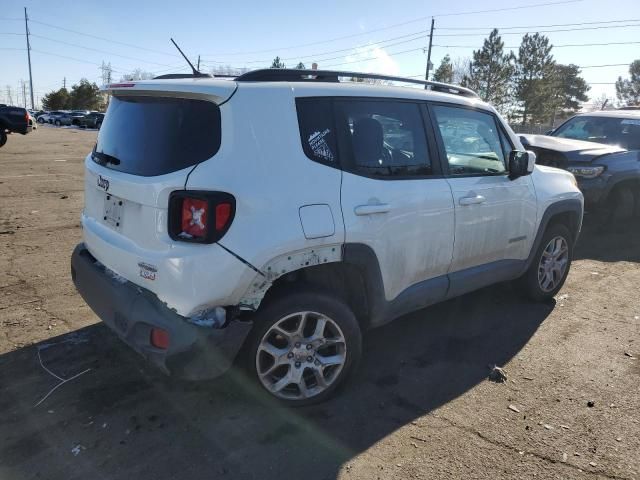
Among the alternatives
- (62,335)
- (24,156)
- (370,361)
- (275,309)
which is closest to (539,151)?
(370,361)

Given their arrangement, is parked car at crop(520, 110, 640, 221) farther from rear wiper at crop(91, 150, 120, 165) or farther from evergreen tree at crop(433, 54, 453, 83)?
evergreen tree at crop(433, 54, 453, 83)

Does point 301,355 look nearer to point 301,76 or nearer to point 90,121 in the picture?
point 301,76

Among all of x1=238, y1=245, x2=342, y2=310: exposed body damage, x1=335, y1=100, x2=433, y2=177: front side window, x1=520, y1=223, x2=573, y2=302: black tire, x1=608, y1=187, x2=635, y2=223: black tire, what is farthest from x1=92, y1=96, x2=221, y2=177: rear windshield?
x1=608, y1=187, x2=635, y2=223: black tire

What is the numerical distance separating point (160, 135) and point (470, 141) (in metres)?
2.39

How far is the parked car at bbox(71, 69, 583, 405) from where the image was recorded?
2.64 meters

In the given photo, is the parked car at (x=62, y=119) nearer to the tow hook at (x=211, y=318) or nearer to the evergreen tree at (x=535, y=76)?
the evergreen tree at (x=535, y=76)

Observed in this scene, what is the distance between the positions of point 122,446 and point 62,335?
4.99 ft

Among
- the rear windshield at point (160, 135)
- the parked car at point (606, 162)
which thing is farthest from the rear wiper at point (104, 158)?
the parked car at point (606, 162)

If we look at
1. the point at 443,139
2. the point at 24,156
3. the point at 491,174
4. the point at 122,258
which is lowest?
the point at 24,156

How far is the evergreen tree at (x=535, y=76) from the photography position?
55.4 metres

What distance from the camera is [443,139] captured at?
3.74 m

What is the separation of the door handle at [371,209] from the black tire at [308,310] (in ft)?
1.75

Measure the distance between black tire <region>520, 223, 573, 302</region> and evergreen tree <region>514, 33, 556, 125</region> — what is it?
57573mm

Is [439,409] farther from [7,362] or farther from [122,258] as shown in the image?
[7,362]
